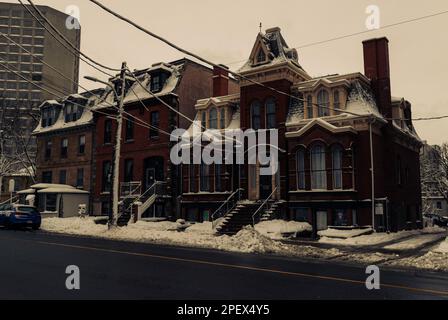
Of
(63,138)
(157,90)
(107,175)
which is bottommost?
(107,175)

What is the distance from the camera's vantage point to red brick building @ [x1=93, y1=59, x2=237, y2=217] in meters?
32.0

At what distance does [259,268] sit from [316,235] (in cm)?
1333

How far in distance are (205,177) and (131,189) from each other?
7220mm

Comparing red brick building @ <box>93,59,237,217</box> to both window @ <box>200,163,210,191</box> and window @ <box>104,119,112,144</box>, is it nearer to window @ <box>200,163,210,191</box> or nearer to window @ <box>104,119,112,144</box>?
window @ <box>104,119,112,144</box>

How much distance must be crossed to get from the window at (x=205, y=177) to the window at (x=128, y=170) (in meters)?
7.58

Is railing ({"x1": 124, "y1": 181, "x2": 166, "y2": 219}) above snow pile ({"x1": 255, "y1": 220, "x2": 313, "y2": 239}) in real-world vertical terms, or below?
above

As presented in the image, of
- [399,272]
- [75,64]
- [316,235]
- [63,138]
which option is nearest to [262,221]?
[316,235]

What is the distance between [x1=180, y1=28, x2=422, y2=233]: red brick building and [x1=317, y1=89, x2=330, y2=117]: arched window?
0.07 meters

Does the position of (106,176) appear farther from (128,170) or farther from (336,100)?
(336,100)

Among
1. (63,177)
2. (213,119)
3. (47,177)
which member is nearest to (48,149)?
(47,177)

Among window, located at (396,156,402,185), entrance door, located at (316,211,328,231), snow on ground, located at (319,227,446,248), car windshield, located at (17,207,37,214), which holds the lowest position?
snow on ground, located at (319,227,446,248)

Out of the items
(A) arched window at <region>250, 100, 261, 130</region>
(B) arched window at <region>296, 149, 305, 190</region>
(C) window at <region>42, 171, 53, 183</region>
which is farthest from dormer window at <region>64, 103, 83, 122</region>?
(B) arched window at <region>296, 149, 305, 190</region>
